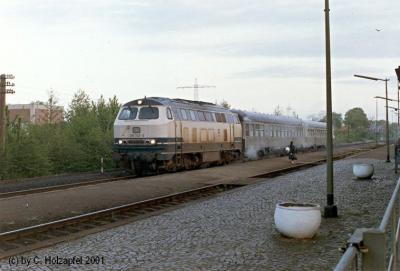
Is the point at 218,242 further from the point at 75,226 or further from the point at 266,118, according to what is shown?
the point at 266,118

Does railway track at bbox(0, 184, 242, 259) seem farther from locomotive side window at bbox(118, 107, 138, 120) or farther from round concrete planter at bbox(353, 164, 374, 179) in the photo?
locomotive side window at bbox(118, 107, 138, 120)

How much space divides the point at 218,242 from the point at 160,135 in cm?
1494

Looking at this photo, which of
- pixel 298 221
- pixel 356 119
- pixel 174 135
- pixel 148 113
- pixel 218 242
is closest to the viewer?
pixel 218 242

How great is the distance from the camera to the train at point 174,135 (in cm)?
2370

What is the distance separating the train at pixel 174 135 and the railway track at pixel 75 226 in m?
7.71

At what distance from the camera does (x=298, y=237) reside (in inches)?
360

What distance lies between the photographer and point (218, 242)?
8.94 m

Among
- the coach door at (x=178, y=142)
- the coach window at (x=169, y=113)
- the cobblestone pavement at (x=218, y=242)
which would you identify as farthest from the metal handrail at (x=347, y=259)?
the coach door at (x=178, y=142)

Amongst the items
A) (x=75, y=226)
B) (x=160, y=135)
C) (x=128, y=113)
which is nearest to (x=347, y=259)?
(x=75, y=226)

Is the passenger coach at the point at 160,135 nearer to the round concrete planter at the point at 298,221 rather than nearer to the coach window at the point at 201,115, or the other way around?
the coach window at the point at 201,115

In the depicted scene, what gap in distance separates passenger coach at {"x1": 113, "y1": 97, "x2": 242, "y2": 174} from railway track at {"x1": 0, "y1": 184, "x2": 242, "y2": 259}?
753 centimetres

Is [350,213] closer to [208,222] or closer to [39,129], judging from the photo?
[208,222]

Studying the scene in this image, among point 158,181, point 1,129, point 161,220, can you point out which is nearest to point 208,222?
point 161,220

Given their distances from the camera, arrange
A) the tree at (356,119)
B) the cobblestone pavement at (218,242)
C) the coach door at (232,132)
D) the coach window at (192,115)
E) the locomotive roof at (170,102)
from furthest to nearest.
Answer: the tree at (356,119), the coach door at (232,132), the coach window at (192,115), the locomotive roof at (170,102), the cobblestone pavement at (218,242)
